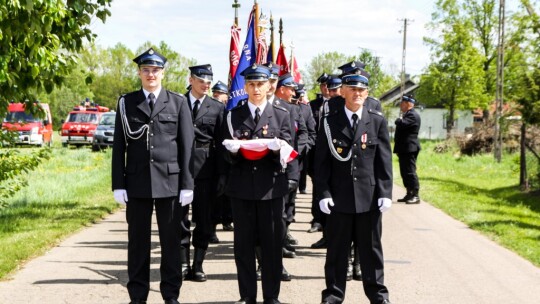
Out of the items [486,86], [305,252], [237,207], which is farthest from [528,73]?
[486,86]

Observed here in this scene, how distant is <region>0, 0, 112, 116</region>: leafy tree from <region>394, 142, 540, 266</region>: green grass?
638 cm

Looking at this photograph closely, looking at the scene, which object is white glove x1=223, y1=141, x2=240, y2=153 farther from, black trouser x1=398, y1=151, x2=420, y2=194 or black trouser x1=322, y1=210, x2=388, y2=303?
black trouser x1=398, y1=151, x2=420, y2=194

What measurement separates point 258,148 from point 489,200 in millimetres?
11298

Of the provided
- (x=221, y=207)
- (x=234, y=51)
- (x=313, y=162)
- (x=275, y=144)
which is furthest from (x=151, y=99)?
(x=234, y=51)

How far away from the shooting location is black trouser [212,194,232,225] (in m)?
8.88

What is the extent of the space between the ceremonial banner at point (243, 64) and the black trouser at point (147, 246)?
3482 millimetres

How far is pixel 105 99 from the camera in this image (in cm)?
10406

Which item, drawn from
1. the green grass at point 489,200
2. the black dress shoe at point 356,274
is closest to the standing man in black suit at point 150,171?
the black dress shoe at point 356,274

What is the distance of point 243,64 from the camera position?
10578 mm

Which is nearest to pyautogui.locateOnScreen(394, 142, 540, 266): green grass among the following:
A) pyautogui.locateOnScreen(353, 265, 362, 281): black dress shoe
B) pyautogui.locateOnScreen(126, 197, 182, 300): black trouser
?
pyautogui.locateOnScreen(353, 265, 362, 281): black dress shoe

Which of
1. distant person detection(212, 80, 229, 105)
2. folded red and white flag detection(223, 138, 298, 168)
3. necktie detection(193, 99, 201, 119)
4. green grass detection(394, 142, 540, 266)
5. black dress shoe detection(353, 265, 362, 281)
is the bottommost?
green grass detection(394, 142, 540, 266)

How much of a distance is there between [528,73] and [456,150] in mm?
20595

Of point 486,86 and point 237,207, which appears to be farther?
point 486,86

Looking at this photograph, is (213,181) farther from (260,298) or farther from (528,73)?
(528,73)
